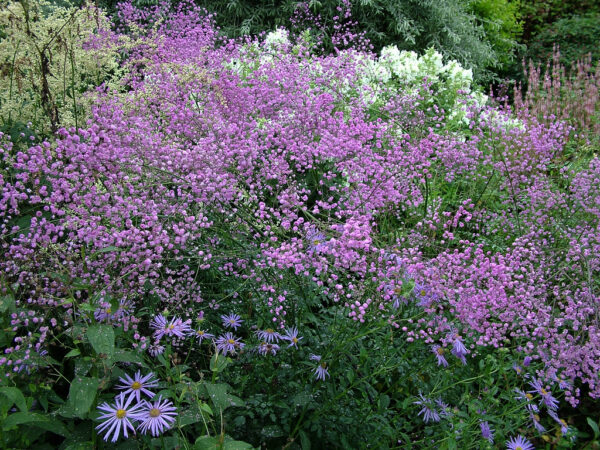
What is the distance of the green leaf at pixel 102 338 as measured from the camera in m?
1.48

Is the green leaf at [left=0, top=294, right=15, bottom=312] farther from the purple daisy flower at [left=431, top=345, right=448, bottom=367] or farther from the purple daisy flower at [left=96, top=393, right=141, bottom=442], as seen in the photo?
the purple daisy flower at [left=431, top=345, right=448, bottom=367]

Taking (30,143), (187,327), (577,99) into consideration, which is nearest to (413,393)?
(187,327)

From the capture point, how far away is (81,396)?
151cm

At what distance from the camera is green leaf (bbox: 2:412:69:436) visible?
4.89ft

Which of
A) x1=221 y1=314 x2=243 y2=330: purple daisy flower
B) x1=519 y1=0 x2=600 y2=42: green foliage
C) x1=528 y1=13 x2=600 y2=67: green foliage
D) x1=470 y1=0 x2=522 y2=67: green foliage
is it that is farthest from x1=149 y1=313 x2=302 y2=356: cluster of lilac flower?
x1=519 y1=0 x2=600 y2=42: green foliage

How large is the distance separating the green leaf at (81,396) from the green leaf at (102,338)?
0.11 meters

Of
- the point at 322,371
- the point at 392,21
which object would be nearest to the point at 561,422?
the point at 322,371

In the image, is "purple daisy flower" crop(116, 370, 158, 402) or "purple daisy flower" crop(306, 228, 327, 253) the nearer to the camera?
"purple daisy flower" crop(116, 370, 158, 402)

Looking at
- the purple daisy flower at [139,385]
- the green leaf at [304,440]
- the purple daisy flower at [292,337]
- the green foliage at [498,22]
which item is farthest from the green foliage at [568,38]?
the purple daisy flower at [139,385]

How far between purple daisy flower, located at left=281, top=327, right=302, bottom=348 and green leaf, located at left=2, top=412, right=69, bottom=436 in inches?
32.0

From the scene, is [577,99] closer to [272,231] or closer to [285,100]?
[285,100]

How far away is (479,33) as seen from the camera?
31.2 feet

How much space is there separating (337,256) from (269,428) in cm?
67

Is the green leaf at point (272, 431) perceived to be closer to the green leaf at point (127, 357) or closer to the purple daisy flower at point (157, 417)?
the purple daisy flower at point (157, 417)
